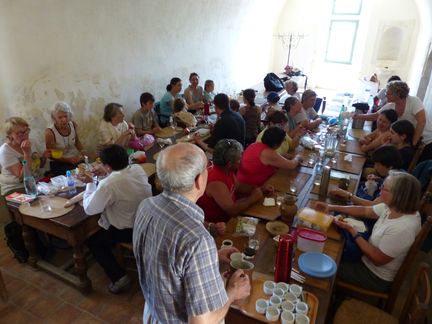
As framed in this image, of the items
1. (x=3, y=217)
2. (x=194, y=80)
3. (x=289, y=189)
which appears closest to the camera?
(x=289, y=189)

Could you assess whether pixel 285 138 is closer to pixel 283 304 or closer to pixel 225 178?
pixel 225 178

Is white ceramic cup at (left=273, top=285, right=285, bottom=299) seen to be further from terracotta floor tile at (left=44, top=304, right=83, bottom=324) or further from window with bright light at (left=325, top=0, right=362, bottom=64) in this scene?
window with bright light at (left=325, top=0, right=362, bottom=64)

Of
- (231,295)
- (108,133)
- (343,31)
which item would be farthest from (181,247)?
(343,31)

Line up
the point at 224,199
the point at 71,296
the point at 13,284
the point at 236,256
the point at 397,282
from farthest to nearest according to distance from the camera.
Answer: the point at 13,284, the point at 71,296, the point at 224,199, the point at 397,282, the point at 236,256

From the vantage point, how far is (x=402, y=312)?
207 centimetres

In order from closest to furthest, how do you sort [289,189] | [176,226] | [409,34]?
[176,226]
[289,189]
[409,34]

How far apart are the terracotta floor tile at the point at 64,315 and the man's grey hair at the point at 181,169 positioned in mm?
2164

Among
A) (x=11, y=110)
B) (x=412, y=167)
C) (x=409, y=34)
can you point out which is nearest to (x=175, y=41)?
(x=11, y=110)

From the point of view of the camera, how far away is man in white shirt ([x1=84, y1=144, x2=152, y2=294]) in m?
2.60

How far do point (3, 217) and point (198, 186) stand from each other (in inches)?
146

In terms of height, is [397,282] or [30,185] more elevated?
[30,185]

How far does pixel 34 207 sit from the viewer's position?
9.05 feet

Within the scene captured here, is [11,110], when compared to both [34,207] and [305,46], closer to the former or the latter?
[34,207]

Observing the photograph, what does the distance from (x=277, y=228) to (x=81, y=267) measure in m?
1.85
